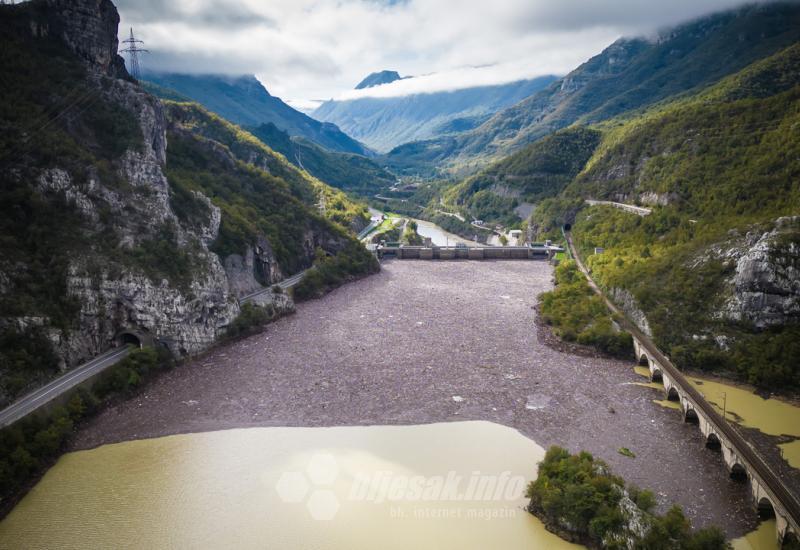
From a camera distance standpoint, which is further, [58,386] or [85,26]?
[85,26]

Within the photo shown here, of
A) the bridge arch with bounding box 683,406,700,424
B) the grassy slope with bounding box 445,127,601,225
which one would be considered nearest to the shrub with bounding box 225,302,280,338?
the bridge arch with bounding box 683,406,700,424

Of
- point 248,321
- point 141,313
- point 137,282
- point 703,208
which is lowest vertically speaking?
point 248,321

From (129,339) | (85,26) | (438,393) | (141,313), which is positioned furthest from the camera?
(85,26)

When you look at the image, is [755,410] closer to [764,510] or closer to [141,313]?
[764,510]

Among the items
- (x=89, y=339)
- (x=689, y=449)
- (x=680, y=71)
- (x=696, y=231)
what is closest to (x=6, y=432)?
(x=89, y=339)

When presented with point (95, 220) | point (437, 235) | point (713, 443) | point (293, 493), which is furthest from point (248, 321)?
point (437, 235)

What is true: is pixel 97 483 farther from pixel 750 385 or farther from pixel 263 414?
pixel 750 385

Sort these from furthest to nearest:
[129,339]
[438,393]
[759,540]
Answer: [129,339] → [438,393] → [759,540]
